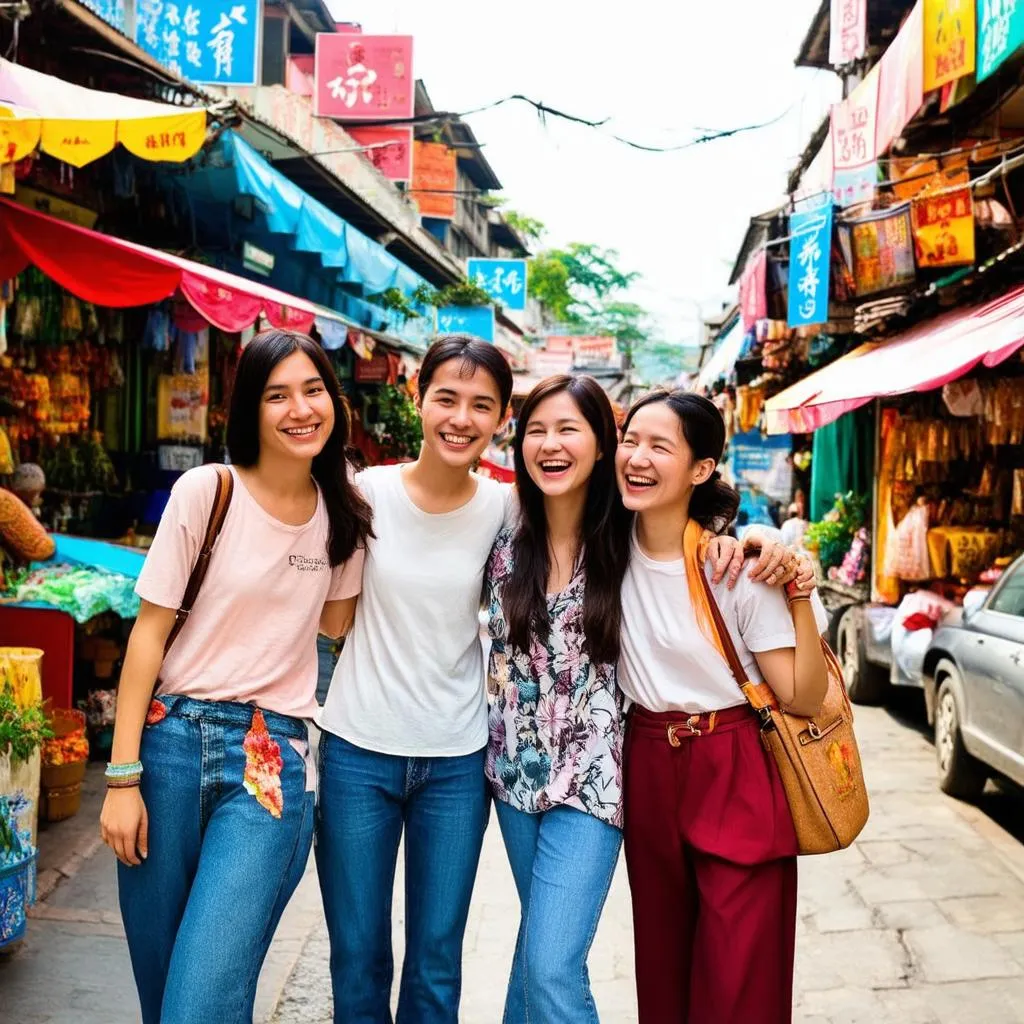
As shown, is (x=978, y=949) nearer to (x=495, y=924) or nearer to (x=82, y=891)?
(x=495, y=924)

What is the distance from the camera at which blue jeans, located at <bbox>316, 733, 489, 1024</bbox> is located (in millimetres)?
2617

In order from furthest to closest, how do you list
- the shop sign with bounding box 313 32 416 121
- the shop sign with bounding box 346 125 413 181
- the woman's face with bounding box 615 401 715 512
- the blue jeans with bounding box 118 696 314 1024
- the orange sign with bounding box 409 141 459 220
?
the orange sign with bounding box 409 141 459 220 → the shop sign with bounding box 346 125 413 181 → the shop sign with bounding box 313 32 416 121 → the woman's face with bounding box 615 401 715 512 → the blue jeans with bounding box 118 696 314 1024

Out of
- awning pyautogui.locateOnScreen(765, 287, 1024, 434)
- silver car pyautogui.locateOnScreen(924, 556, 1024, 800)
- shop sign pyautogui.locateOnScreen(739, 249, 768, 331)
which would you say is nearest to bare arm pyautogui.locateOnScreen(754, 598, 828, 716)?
silver car pyautogui.locateOnScreen(924, 556, 1024, 800)

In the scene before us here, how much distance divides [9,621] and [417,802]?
3.77 meters

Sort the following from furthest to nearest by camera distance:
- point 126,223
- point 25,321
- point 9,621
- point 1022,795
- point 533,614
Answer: point 126,223 → point 25,321 → point 1022,795 → point 9,621 → point 533,614

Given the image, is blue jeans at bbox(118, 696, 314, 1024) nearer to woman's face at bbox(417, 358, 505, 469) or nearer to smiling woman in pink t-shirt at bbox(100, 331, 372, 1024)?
smiling woman in pink t-shirt at bbox(100, 331, 372, 1024)

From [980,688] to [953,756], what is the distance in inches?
25.1

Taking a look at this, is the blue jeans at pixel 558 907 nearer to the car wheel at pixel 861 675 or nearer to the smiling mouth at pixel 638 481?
the smiling mouth at pixel 638 481

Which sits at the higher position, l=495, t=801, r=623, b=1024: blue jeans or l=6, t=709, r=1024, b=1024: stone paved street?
l=495, t=801, r=623, b=1024: blue jeans

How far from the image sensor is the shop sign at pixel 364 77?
463 inches

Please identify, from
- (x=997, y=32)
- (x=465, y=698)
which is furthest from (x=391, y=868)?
(x=997, y=32)

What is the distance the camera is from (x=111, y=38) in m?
6.86

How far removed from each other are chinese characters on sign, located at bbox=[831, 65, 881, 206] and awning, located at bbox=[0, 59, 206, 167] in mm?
6839

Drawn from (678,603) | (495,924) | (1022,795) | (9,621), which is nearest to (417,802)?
(678,603)
